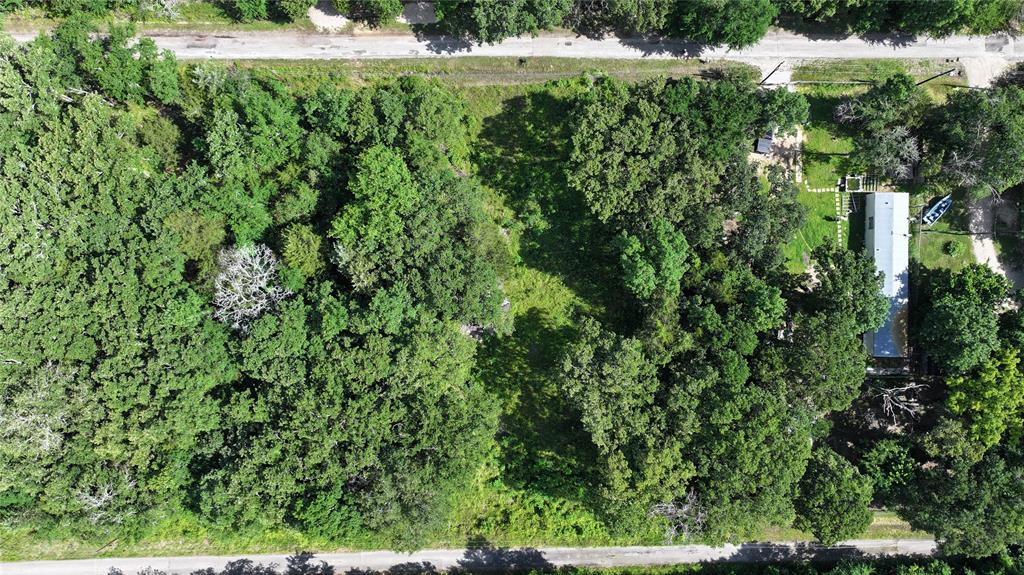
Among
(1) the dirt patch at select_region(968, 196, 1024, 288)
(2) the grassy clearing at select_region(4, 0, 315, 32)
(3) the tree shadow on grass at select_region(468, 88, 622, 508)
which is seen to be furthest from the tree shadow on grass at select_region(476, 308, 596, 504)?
(1) the dirt patch at select_region(968, 196, 1024, 288)

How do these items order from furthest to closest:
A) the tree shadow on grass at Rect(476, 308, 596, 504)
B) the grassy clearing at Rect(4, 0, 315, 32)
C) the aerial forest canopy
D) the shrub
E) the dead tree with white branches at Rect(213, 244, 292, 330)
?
the shrub
the tree shadow on grass at Rect(476, 308, 596, 504)
the grassy clearing at Rect(4, 0, 315, 32)
the aerial forest canopy
the dead tree with white branches at Rect(213, 244, 292, 330)

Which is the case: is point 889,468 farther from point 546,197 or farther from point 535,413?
point 546,197

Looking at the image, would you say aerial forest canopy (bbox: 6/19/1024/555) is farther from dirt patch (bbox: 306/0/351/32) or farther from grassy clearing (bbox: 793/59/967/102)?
dirt patch (bbox: 306/0/351/32)

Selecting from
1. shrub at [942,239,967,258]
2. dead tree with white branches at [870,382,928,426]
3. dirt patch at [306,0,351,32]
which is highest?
dirt patch at [306,0,351,32]

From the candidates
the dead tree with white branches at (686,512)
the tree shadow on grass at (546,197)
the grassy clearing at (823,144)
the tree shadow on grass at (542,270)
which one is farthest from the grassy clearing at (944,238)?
the dead tree with white branches at (686,512)

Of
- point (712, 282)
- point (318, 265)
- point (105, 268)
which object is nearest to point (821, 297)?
point (712, 282)

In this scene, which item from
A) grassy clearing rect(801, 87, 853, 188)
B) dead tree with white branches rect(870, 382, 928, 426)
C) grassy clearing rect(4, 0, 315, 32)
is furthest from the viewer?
grassy clearing rect(801, 87, 853, 188)
